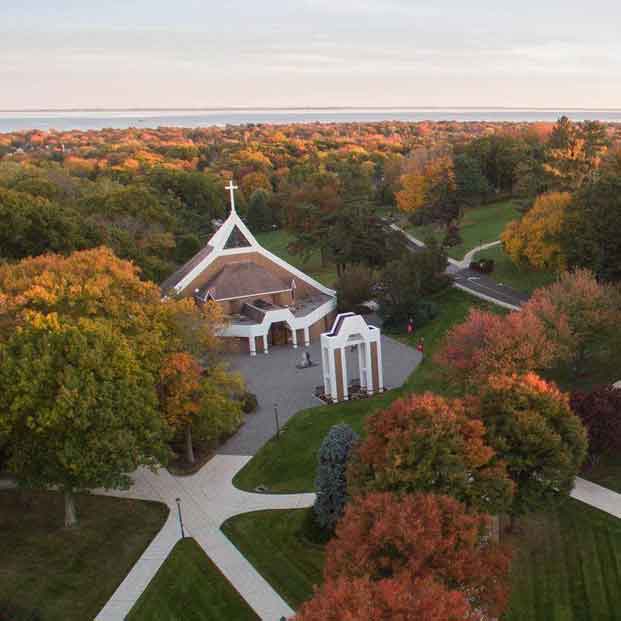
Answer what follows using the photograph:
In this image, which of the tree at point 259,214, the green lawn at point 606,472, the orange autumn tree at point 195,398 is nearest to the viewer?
the green lawn at point 606,472

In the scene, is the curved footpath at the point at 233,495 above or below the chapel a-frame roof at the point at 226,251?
below

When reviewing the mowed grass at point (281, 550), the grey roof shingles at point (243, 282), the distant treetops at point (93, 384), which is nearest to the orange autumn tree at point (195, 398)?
the distant treetops at point (93, 384)

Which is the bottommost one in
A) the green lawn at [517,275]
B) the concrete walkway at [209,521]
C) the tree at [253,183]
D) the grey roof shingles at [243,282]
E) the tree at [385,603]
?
the concrete walkway at [209,521]

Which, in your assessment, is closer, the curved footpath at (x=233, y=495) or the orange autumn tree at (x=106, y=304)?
the curved footpath at (x=233, y=495)

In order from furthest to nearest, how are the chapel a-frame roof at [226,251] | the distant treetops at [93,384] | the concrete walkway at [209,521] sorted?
the chapel a-frame roof at [226,251] < the distant treetops at [93,384] < the concrete walkway at [209,521]

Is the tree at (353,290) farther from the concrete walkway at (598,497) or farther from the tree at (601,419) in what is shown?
the concrete walkway at (598,497)

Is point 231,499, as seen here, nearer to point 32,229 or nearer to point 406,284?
point 406,284

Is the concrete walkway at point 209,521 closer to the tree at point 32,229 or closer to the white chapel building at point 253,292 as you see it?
the white chapel building at point 253,292

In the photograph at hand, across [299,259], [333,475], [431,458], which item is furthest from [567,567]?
[299,259]

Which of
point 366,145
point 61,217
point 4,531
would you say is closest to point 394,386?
point 4,531
